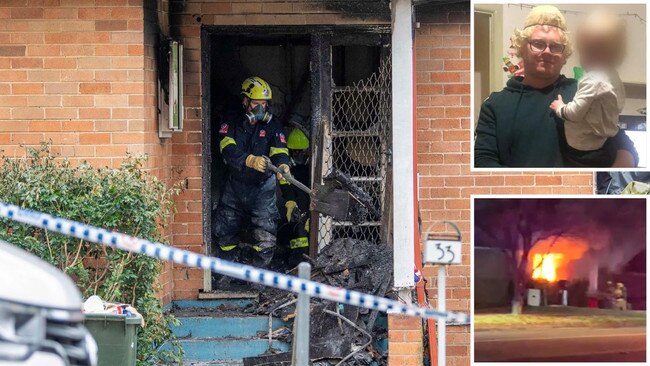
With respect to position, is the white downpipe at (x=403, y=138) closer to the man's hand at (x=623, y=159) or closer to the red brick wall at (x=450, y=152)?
the red brick wall at (x=450, y=152)

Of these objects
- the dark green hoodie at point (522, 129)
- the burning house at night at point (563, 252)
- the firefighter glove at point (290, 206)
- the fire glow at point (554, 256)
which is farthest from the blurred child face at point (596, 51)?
the firefighter glove at point (290, 206)

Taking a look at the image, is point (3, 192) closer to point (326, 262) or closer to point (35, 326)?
point (326, 262)

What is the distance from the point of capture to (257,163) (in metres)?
11.2

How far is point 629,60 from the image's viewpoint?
32.1 ft

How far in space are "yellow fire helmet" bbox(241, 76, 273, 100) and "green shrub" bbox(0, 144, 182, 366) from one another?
2.46 meters

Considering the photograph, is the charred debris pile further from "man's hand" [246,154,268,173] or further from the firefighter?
the firefighter

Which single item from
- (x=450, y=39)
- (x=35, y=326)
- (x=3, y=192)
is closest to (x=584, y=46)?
(x=450, y=39)

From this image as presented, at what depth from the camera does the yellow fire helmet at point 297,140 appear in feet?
40.2

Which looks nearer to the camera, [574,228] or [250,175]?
[250,175]

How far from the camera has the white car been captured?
4.84m

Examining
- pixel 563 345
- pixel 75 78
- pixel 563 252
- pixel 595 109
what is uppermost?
pixel 75 78

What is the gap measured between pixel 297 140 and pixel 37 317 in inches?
294

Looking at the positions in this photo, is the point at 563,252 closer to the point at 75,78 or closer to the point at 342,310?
the point at 342,310

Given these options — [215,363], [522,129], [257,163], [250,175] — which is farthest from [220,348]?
[522,129]
